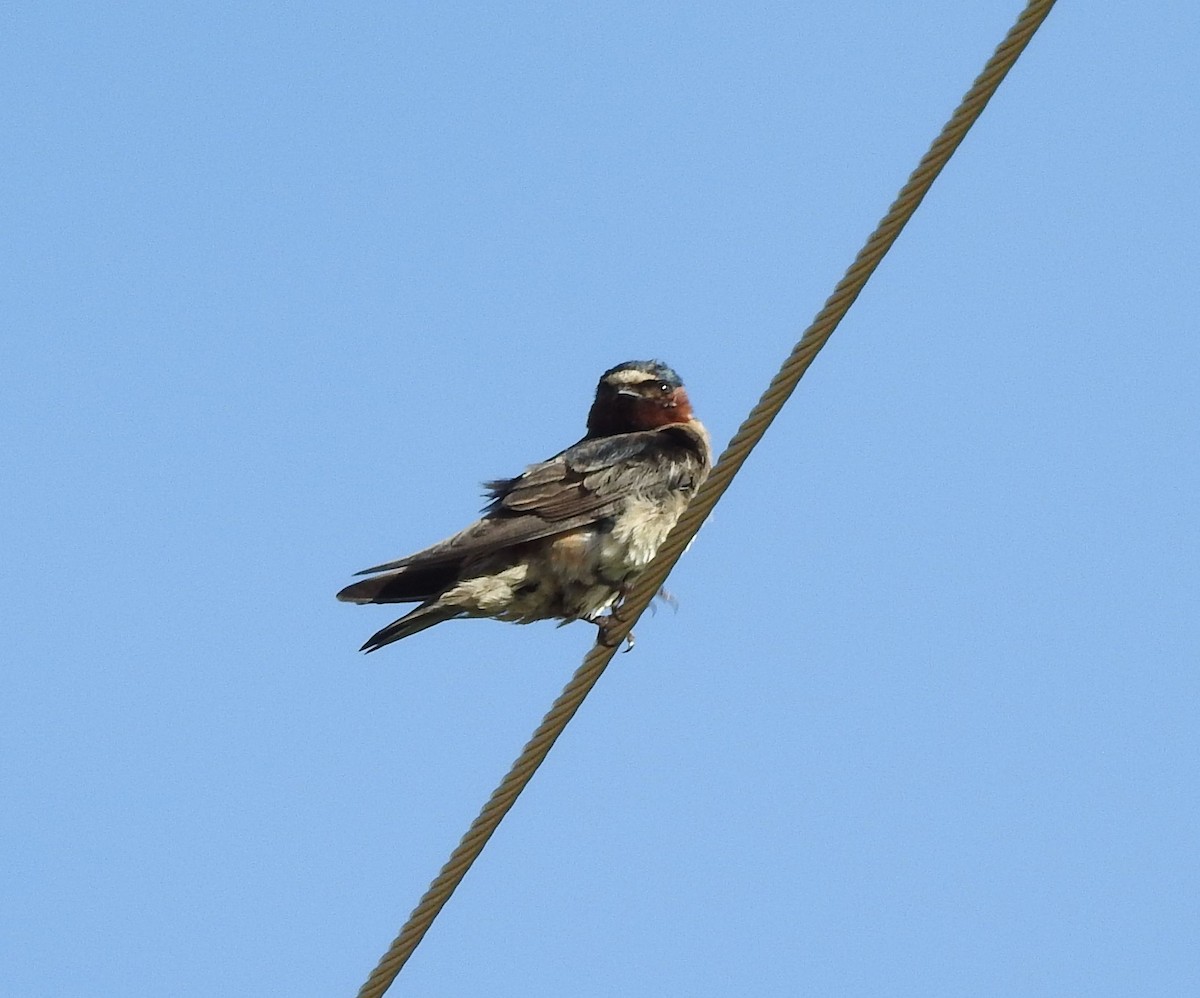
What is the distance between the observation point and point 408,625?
8.48 m

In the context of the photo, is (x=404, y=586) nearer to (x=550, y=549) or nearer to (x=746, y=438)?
(x=550, y=549)

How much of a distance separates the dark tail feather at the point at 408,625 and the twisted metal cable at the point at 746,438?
Answer: 9.37ft

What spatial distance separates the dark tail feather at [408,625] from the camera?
842 cm

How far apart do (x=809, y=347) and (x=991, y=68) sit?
91 centimetres

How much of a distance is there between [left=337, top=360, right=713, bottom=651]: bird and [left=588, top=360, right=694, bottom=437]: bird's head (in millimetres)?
1180

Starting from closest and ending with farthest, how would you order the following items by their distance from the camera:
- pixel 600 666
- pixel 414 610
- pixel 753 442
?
pixel 753 442 < pixel 600 666 < pixel 414 610

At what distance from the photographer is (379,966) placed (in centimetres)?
511

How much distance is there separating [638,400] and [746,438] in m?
4.94

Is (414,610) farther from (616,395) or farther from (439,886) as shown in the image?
(439,886)

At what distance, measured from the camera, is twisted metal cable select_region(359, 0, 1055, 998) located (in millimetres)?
4980

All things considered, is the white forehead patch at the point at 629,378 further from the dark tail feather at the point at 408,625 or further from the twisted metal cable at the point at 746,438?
the twisted metal cable at the point at 746,438

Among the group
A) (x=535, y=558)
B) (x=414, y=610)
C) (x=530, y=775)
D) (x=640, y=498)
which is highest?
(x=640, y=498)

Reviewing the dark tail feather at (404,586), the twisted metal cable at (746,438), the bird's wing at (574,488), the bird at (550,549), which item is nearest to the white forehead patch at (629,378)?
the bird's wing at (574,488)

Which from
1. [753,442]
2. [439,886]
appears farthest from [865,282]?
[439,886]
